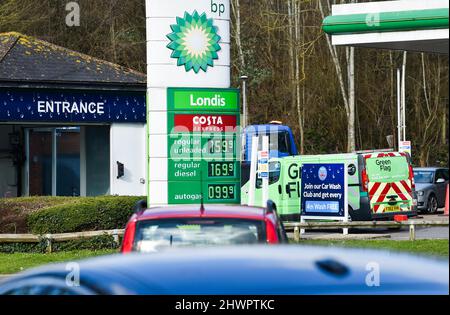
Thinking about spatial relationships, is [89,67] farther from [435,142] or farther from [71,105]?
[435,142]

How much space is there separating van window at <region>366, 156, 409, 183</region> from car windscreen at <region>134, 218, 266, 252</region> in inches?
766

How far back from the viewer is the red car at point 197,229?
8.84 m

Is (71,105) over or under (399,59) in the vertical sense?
under

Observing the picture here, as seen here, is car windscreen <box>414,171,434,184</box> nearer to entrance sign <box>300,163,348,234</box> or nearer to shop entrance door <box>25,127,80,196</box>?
entrance sign <box>300,163,348,234</box>

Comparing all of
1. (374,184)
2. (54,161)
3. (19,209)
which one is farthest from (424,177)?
(19,209)

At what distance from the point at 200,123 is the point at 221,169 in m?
0.89

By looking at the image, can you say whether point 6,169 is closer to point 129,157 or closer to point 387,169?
point 129,157

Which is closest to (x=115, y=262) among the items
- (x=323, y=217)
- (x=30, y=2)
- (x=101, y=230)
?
(x=101, y=230)

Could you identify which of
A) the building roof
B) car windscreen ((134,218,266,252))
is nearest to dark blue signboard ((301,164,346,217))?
the building roof

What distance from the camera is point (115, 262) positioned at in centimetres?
443

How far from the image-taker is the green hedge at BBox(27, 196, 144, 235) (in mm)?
22344

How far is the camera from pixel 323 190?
1073 inches
